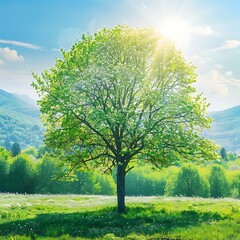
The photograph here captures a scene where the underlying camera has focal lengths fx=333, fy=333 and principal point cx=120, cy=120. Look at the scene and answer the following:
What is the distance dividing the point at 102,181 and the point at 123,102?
361 ft

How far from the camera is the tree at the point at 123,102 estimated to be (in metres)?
28.1

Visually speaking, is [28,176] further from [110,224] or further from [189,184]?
[110,224]

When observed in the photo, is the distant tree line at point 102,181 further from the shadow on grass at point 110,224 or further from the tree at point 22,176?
the shadow on grass at point 110,224

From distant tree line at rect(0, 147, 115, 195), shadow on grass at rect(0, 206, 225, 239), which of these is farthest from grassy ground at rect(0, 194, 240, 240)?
distant tree line at rect(0, 147, 115, 195)

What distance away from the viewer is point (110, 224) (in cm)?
2292

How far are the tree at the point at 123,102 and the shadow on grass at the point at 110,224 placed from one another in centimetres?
436

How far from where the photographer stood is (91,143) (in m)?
31.5

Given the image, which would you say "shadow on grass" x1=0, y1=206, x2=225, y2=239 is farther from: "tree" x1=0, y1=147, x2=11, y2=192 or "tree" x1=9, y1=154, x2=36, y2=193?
"tree" x1=0, y1=147, x2=11, y2=192

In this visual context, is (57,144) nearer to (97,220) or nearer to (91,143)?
(91,143)

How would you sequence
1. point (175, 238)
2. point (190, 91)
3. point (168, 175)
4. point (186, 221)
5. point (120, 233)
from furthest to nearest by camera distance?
point (168, 175) → point (190, 91) → point (186, 221) → point (120, 233) → point (175, 238)

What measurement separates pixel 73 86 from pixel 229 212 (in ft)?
54.5

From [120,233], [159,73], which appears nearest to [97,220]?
[120,233]

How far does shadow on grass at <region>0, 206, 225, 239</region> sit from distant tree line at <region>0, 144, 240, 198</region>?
61.9 m

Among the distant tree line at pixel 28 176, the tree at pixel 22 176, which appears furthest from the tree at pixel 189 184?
the tree at pixel 22 176
